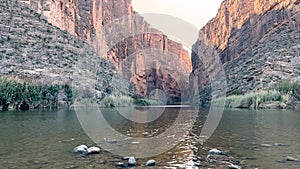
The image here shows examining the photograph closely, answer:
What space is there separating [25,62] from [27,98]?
13.4m

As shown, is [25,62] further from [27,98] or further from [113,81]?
[113,81]

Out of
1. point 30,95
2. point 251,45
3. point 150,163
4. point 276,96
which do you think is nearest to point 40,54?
point 30,95

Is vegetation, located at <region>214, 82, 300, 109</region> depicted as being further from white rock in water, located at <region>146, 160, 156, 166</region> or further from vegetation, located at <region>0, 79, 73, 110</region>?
white rock in water, located at <region>146, 160, 156, 166</region>

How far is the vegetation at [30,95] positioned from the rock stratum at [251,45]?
1583 inches

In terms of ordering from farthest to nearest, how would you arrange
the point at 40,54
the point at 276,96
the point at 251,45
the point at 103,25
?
the point at 103,25
the point at 251,45
the point at 40,54
the point at 276,96

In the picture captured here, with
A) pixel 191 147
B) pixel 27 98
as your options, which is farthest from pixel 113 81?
pixel 191 147

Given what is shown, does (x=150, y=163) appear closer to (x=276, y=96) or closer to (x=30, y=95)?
(x=30, y=95)

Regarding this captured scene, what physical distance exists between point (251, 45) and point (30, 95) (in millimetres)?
82038

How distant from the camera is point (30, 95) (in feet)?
175

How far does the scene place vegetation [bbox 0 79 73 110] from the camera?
49.9 metres

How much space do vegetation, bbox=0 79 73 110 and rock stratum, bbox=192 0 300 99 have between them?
4021 centimetres

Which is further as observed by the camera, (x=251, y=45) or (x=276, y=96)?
(x=251, y=45)

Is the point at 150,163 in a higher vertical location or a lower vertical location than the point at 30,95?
lower

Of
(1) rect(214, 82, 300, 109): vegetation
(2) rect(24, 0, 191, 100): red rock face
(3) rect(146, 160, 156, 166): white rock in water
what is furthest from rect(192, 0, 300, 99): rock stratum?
(3) rect(146, 160, 156, 166): white rock in water
